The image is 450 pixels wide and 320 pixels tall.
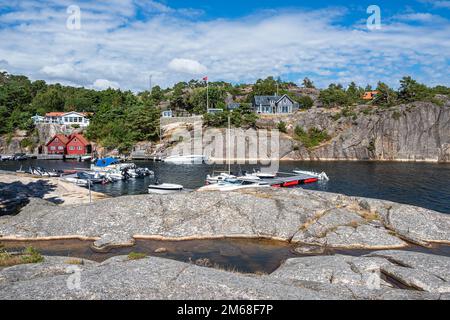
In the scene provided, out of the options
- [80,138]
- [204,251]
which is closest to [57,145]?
[80,138]

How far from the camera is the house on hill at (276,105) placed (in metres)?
148

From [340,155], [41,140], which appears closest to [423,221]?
[340,155]

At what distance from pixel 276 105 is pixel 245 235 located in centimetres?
11500

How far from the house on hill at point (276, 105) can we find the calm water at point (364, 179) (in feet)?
138

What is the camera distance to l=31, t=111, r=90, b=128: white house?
484 feet

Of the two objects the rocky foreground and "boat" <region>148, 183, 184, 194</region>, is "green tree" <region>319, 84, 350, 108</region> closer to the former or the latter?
"boat" <region>148, 183, 184, 194</region>

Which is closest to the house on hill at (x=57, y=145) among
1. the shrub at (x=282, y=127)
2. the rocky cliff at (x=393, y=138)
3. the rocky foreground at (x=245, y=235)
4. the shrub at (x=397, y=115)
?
the shrub at (x=282, y=127)

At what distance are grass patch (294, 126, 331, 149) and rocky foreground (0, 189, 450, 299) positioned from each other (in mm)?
78814

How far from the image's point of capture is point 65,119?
148 metres

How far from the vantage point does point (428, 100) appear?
411ft

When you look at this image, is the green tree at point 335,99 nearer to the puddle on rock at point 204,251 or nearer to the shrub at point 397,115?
the shrub at point 397,115

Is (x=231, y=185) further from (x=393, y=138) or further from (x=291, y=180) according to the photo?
(x=393, y=138)

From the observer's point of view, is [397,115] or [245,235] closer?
[245,235]
